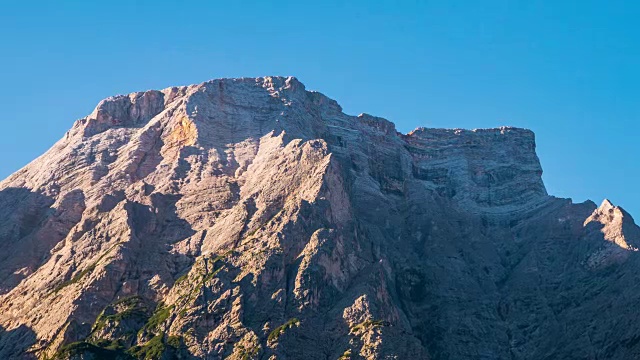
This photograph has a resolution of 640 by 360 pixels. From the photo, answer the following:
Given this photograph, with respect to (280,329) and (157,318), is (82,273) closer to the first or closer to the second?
(157,318)

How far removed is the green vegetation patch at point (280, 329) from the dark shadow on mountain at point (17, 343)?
115 ft

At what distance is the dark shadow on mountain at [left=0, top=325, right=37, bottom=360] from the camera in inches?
6875

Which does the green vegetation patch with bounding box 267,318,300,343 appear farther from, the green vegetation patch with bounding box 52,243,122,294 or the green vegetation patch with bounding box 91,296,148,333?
the green vegetation patch with bounding box 52,243,122,294

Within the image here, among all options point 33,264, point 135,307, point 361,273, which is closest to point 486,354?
point 361,273

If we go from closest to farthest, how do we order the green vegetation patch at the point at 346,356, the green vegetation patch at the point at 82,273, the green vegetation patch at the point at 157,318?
the green vegetation patch at the point at 346,356
the green vegetation patch at the point at 157,318
the green vegetation patch at the point at 82,273

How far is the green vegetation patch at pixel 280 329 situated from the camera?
168 metres

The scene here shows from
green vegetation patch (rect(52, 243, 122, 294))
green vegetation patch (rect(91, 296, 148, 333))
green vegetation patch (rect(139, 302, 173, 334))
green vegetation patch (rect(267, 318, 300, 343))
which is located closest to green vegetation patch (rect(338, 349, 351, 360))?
green vegetation patch (rect(267, 318, 300, 343))

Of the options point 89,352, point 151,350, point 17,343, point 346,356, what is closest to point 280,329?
point 346,356

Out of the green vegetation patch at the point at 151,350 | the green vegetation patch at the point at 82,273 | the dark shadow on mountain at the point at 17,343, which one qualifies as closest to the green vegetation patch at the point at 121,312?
the green vegetation patch at the point at 151,350

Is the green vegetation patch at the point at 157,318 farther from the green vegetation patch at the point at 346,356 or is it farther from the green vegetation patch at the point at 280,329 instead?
the green vegetation patch at the point at 346,356

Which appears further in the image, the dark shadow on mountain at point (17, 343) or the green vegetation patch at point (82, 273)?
the green vegetation patch at point (82, 273)

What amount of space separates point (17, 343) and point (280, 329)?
3988cm

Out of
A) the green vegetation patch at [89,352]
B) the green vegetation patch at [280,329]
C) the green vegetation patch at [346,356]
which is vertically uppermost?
the green vegetation patch at [280,329]

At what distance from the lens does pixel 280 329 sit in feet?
557
